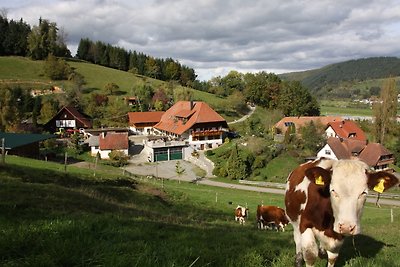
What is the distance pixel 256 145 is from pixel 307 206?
152ft

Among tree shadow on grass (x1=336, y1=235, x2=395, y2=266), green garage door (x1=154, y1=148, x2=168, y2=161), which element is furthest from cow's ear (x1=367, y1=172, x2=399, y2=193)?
green garage door (x1=154, y1=148, x2=168, y2=161)

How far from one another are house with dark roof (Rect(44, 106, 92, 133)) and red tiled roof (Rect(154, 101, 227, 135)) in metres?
15.8

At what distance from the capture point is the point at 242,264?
5.16 meters

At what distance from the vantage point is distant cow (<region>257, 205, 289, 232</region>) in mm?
16500

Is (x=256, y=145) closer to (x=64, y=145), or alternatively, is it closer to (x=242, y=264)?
(x=64, y=145)

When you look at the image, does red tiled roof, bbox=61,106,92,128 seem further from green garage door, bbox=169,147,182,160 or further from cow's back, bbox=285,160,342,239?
cow's back, bbox=285,160,342,239

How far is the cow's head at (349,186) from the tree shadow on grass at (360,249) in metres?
1.47

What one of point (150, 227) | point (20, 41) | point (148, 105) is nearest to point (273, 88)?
point (148, 105)

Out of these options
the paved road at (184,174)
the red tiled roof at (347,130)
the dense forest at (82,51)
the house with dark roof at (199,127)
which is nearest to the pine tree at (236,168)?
the paved road at (184,174)

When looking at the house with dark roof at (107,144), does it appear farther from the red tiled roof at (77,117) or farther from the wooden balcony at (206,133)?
the red tiled roof at (77,117)

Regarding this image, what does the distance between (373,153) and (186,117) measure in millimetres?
32664

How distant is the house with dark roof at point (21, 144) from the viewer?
119ft

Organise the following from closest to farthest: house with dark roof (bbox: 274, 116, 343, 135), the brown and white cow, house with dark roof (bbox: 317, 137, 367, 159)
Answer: the brown and white cow < house with dark roof (bbox: 317, 137, 367, 159) < house with dark roof (bbox: 274, 116, 343, 135)

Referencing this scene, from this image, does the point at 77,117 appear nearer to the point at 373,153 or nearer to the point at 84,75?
the point at 84,75
